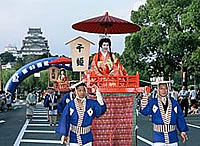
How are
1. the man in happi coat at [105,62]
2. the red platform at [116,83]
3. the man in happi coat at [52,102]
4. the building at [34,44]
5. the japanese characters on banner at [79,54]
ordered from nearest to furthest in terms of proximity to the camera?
1. the red platform at [116,83]
2. the man in happi coat at [105,62]
3. the japanese characters on banner at [79,54]
4. the man in happi coat at [52,102]
5. the building at [34,44]

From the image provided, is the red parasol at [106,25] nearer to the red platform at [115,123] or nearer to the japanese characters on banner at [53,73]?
the red platform at [115,123]

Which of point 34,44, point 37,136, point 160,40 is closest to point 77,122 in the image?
point 37,136

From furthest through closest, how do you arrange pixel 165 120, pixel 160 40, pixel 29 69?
pixel 160 40 → pixel 29 69 → pixel 165 120

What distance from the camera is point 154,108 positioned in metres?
5.96

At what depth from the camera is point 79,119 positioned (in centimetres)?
556

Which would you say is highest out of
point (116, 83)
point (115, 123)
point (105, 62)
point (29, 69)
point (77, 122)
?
point (29, 69)

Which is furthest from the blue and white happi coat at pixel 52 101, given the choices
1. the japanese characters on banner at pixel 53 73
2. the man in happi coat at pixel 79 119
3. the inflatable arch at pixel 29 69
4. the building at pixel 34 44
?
the building at pixel 34 44

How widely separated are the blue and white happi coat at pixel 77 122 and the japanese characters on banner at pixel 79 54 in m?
4.34

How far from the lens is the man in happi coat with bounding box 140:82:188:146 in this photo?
5.88 m

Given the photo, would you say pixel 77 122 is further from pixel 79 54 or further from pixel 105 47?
pixel 79 54

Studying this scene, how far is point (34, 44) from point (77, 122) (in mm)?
86413

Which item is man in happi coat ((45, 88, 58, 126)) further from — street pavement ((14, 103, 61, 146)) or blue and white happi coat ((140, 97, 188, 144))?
blue and white happi coat ((140, 97, 188, 144))

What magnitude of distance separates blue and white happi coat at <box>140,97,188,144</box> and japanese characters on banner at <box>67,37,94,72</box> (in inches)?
167

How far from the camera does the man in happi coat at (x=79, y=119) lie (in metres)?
5.56
